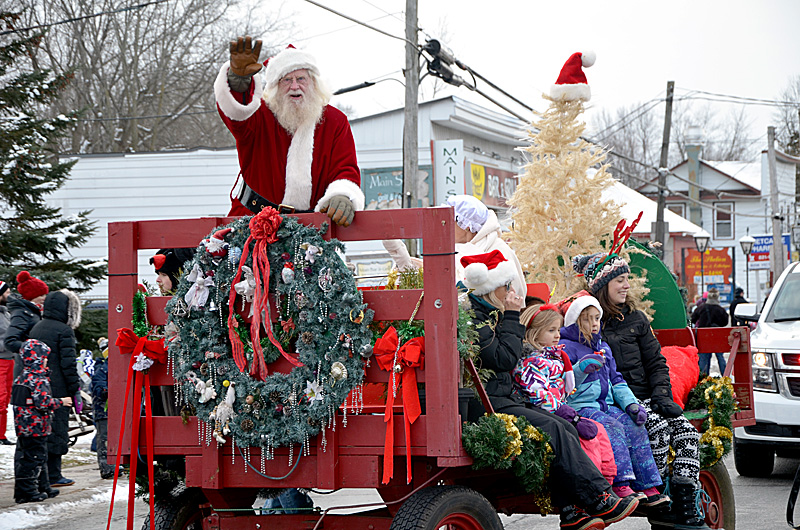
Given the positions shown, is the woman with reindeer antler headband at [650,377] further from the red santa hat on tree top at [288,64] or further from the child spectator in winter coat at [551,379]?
the red santa hat on tree top at [288,64]

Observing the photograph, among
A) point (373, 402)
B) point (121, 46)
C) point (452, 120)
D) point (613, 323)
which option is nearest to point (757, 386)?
point (613, 323)

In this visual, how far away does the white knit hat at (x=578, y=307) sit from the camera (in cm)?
540

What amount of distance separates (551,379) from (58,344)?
5.66 metres

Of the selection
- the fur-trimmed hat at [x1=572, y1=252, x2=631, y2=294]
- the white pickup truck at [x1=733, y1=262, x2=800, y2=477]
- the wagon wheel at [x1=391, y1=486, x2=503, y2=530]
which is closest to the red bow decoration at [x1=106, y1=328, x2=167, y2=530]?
the wagon wheel at [x1=391, y1=486, x2=503, y2=530]

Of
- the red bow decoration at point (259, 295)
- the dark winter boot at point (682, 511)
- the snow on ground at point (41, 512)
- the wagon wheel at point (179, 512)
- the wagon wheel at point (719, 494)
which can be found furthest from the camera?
the snow on ground at point (41, 512)

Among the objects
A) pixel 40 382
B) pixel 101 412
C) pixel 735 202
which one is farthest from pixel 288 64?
pixel 735 202

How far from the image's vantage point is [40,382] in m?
8.33

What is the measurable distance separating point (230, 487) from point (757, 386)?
620 cm

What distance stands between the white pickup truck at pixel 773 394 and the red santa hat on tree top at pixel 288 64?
209 inches

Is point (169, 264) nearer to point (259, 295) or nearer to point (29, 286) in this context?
point (259, 295)

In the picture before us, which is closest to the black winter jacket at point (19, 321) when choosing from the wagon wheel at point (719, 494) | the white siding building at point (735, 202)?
the wagon wheel at point (719, 494)

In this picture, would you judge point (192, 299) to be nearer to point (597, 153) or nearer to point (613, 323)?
point (613, 323)

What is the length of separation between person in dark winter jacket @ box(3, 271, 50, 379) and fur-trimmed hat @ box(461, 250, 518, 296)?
19.1 feet

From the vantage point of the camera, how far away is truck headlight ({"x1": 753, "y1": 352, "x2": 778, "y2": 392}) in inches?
339
